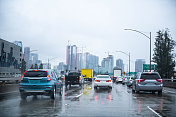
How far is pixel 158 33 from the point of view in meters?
85.7

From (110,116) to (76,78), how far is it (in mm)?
22591

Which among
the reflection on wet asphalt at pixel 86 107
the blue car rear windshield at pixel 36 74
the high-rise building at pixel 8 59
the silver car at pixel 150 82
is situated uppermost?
the high-rise building at pixel 8 59

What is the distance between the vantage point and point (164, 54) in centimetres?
8244

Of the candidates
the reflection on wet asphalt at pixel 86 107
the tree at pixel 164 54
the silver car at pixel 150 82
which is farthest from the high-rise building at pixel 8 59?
the reflection on wet asphalt at pixel 86 107

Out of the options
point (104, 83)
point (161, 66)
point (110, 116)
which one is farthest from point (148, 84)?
point (161, 66)

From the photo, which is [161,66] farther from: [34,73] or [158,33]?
[34,73]

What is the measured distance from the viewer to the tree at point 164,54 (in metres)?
80.4

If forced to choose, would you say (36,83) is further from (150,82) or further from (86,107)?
(150,82)

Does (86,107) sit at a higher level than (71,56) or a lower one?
lower

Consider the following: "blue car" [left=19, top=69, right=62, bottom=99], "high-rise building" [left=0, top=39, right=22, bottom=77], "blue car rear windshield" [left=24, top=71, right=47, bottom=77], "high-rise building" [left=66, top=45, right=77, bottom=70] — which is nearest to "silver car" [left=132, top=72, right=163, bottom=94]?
"blue car" [left=19, top=69, right=62, bottom=99]

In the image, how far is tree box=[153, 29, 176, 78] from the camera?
80.4 metres

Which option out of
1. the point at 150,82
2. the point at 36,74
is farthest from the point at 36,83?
the point at 150,82

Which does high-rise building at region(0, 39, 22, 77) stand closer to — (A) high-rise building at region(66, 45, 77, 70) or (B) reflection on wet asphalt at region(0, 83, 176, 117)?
(B) reflection on wet asphalt at region(0, 83, 176, 117)

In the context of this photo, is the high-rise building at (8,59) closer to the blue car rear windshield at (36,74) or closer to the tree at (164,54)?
the tree at (164,54)
